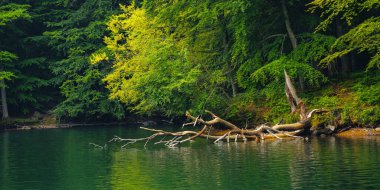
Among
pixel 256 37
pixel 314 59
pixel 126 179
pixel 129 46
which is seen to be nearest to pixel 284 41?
pixel 256 37

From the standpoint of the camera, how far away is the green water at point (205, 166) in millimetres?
19234

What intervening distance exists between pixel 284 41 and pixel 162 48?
7.70 m

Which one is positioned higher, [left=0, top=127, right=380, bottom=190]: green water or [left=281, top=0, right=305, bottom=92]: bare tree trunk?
[left=281, top=0, right=305, bottom=92]: bare tree trunk

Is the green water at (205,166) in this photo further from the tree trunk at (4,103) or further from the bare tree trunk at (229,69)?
the tree trunk at (4,103)

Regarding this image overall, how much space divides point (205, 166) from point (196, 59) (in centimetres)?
2010

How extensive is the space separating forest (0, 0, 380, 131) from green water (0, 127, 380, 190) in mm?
5546

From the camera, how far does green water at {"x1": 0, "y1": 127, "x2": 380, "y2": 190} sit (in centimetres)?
1923

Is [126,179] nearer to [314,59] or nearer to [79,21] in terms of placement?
[314,59]

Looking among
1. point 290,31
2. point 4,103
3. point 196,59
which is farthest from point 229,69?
point 4,103

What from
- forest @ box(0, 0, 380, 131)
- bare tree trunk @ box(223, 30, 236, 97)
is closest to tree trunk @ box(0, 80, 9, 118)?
forest @ box(0, 0, 380, 131)

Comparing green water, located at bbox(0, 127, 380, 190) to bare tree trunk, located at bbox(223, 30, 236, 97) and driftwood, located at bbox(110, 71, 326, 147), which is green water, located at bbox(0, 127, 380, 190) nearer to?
driftwood, located at bbox(110, 71, 326, 147)

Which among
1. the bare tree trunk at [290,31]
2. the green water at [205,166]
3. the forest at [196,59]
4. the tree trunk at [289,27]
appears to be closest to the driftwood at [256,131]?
the green water at [205,166]

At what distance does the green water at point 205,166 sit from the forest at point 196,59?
18.2 ft

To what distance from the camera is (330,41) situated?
35.5 m
